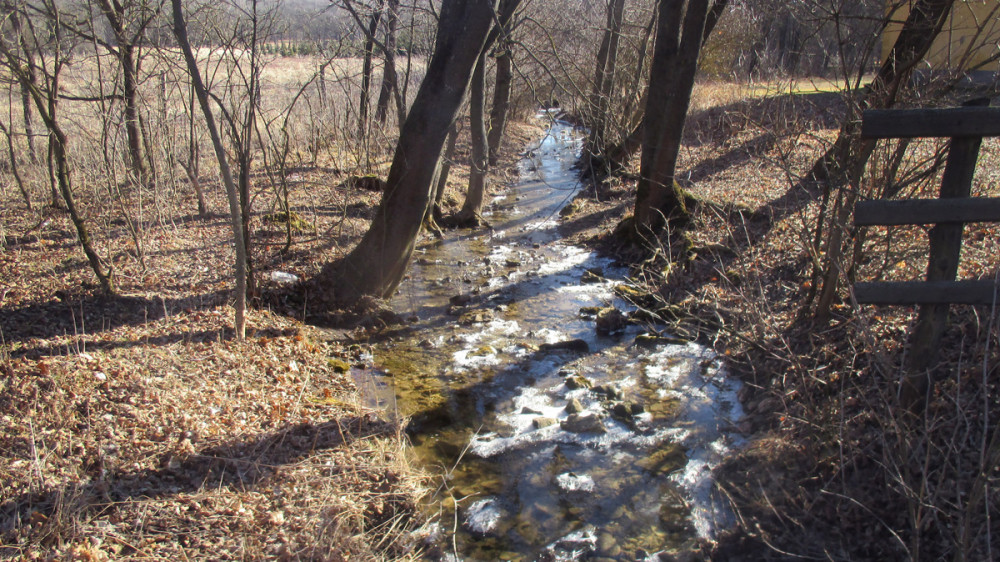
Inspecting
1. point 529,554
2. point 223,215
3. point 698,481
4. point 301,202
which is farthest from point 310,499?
point 301,202

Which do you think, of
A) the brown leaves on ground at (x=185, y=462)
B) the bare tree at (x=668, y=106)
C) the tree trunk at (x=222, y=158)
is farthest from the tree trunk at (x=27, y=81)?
the bare tree at (x=668, y=106)

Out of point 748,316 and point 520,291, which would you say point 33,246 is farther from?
point 748,316

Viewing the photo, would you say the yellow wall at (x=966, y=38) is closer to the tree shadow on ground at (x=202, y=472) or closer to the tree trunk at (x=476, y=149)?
the tree shadow on ground at (x=202, y=472)

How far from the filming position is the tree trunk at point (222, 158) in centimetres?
563

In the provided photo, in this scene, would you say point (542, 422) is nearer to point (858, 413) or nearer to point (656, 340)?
point (656, 340)

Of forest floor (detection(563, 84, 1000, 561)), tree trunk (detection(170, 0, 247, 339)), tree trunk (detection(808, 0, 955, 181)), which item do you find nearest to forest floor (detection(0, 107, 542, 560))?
tree trunk (detection(170, 0, 247, 339))

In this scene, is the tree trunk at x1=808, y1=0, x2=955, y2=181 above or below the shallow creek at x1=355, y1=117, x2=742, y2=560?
above

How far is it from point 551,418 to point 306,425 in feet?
7.79

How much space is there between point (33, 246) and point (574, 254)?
27.4 ft

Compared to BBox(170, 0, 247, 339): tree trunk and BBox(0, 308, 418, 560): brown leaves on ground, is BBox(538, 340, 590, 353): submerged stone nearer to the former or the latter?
BBox(0, 308, 418, 560): brown leaves on ground

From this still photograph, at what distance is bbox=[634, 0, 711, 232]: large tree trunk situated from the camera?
33.5ft

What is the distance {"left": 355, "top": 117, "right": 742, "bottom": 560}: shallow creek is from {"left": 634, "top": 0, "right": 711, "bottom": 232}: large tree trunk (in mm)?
1534

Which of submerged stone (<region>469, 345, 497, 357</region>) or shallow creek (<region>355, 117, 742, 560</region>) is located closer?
shallow creek (<region>355, 117, 742, 560</region>)

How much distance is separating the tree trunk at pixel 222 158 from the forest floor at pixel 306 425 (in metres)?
0.47
